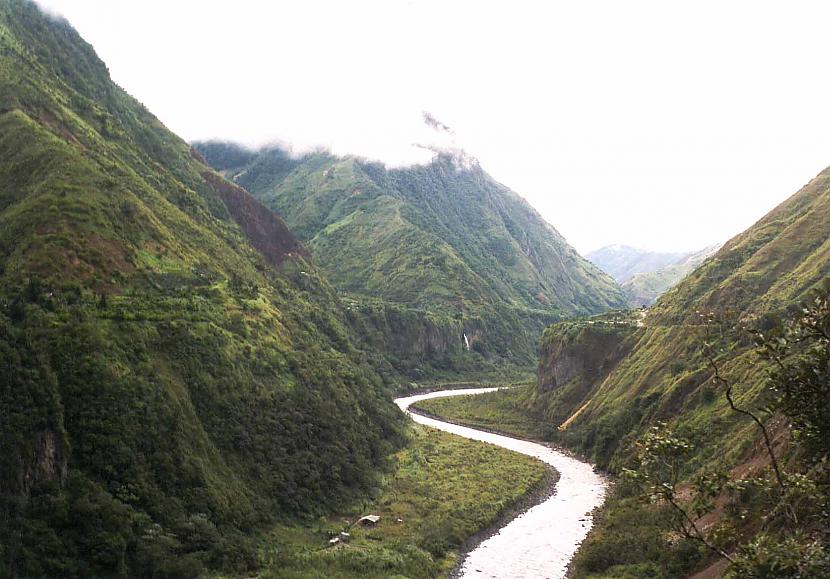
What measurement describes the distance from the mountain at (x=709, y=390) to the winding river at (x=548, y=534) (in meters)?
3.44

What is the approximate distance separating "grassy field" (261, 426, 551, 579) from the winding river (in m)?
2.96

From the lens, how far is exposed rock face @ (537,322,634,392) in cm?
13188

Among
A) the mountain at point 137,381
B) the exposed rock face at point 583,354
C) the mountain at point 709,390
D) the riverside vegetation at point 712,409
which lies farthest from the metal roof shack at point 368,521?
the exposed rock face at point 583,354

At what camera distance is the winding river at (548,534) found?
2354 inches

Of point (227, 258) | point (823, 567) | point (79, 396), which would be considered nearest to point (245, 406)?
point (79, 396)

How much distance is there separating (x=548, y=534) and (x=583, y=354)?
72.4 metres

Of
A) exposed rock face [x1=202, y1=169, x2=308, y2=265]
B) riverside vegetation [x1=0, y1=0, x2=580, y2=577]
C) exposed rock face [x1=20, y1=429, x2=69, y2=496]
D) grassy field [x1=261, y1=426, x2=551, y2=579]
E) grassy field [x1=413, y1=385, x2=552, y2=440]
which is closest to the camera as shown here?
exposed rock face [x1=20, y1=429, x2=69, y2=496]

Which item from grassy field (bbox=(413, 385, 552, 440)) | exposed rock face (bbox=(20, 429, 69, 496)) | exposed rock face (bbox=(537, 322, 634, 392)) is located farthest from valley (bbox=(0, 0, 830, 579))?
grassy field (bbox=(413, 385, 552, 440))

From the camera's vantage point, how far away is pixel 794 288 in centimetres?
8775

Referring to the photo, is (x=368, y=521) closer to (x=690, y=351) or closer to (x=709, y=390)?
(x=709, y=390)

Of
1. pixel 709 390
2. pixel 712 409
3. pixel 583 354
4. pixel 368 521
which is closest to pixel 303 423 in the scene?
pixel 368 521

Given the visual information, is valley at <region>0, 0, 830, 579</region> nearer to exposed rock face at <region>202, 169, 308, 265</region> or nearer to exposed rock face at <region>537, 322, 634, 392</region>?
exposed rock face at <region>537, 322, 634, 392</region>

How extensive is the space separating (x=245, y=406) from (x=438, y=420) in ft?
272

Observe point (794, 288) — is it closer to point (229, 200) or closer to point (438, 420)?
point (438, 420)
